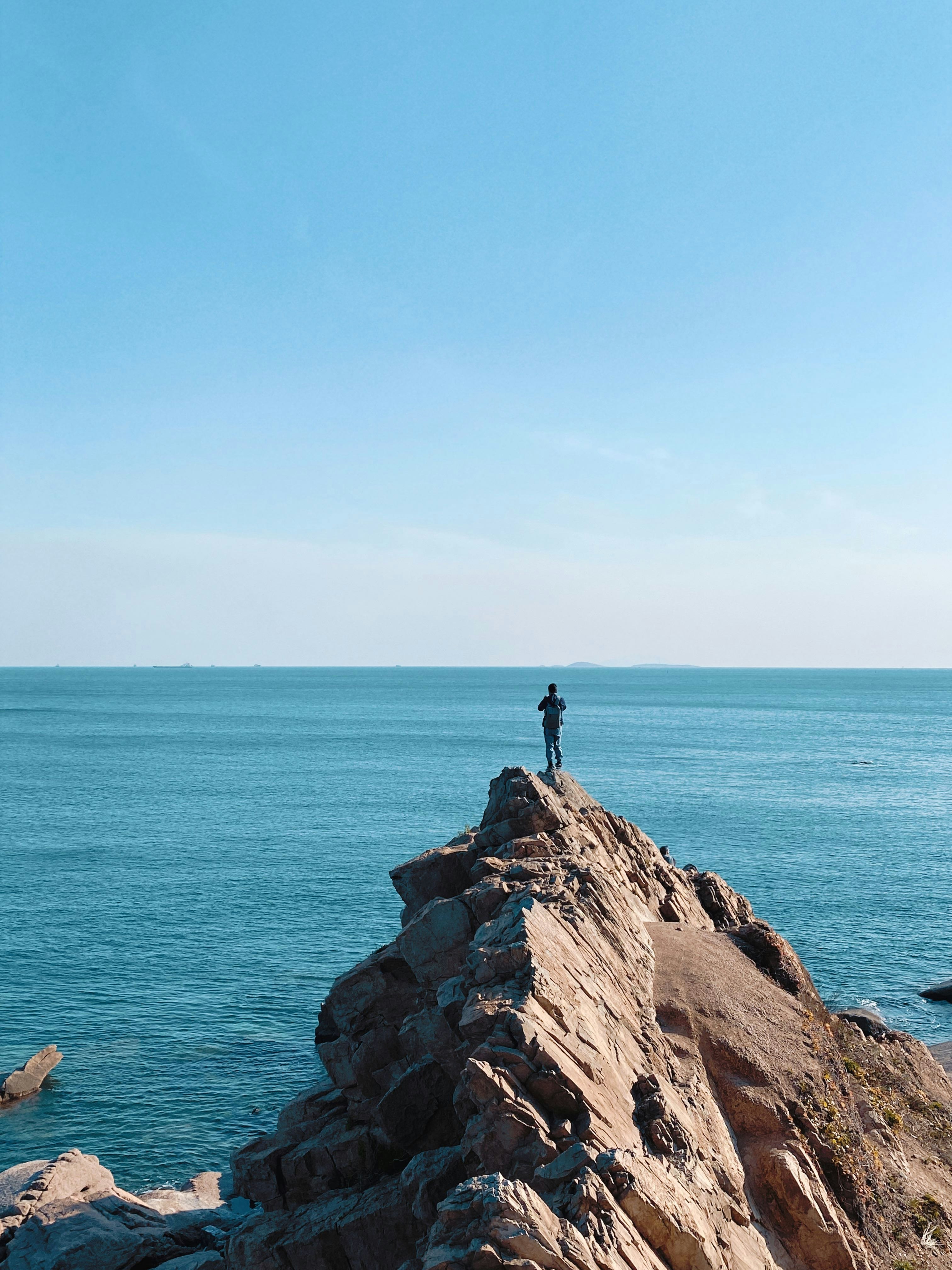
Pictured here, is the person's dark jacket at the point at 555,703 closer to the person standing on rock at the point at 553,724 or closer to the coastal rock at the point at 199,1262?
the person standing on rock at the point at 553,724

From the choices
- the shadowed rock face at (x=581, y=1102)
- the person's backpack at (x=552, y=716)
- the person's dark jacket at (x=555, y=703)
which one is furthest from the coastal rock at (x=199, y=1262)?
the person's backpack at (x=552, y=716)

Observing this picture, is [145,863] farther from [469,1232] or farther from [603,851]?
[469,1232]

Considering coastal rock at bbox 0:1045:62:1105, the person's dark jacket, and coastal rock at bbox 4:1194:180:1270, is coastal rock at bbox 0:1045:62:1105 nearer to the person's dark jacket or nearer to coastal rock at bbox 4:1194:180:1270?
coastal rock at bbox 4:1194:180:1270

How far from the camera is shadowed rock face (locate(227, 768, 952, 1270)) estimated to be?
48.5 ft

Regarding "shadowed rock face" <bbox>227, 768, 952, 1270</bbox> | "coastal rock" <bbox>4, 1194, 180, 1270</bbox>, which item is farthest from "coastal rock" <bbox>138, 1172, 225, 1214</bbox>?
"shadowed rock face" <bbox>227, 768, 952, 1270</bbox>

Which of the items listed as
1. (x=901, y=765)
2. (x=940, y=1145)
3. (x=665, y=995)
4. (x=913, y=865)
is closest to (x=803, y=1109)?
(x=665, y=995)

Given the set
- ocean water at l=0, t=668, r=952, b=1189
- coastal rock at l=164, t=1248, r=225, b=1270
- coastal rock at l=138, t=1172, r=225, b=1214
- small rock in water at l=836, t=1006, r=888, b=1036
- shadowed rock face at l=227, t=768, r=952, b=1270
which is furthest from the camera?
ocean water at l=0, t=668, r=952, b=1189

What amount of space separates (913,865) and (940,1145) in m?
49.3

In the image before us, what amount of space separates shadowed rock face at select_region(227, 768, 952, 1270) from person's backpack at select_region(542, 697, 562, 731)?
Answer: 5.79 metres

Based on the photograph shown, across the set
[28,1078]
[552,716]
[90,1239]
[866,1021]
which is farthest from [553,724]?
[28,1078]

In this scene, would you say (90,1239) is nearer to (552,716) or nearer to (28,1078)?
(28,1078)

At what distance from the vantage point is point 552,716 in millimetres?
38219

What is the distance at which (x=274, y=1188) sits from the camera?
25516 mm

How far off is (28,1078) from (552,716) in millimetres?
25523
